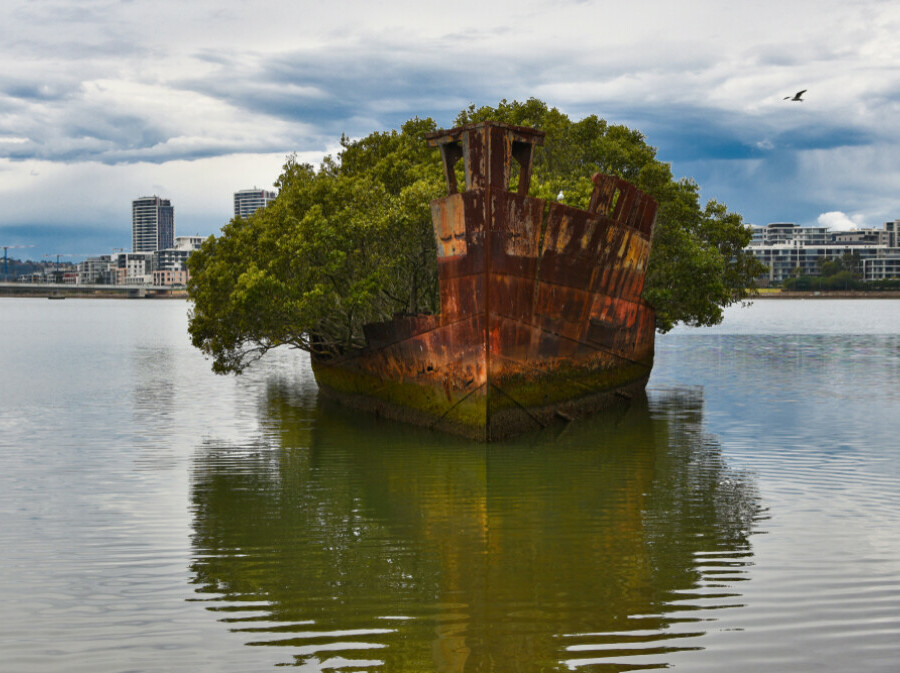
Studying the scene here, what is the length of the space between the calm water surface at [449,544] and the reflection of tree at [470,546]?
0.04 meters

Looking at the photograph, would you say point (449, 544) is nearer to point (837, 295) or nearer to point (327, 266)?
point (327, 266)

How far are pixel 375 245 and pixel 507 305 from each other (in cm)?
639

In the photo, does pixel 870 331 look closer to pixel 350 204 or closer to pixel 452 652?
pixel 350 204

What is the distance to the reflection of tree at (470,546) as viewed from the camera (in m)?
7.53

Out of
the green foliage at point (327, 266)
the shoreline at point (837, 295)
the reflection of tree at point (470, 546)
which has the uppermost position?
the green foliage at point (327, 266)

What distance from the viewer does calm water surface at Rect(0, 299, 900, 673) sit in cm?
733

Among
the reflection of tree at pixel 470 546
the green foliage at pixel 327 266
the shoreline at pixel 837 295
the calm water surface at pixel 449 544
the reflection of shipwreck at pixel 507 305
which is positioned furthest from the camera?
the shoreline at pixel 837 295

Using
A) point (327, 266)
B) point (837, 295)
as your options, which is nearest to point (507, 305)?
point (327, 266)

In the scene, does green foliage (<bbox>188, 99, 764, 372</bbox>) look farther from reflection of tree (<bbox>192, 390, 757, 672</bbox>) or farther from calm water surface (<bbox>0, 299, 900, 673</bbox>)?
reflection of tree (<bbox>192, 390, 757, 672</bbox>)

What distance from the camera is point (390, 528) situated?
37.1 feet

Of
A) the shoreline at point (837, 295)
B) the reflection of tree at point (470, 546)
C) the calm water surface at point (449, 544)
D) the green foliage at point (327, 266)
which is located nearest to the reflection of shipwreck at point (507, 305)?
the calm water surface at point (449, 544)

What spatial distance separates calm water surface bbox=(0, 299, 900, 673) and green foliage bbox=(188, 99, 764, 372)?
2.61 meters

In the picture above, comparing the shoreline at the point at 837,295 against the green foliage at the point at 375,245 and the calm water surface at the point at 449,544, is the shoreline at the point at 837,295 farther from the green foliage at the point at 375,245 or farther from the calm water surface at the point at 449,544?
the calm water surface at the point at 449,544

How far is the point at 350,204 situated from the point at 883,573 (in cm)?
1542
